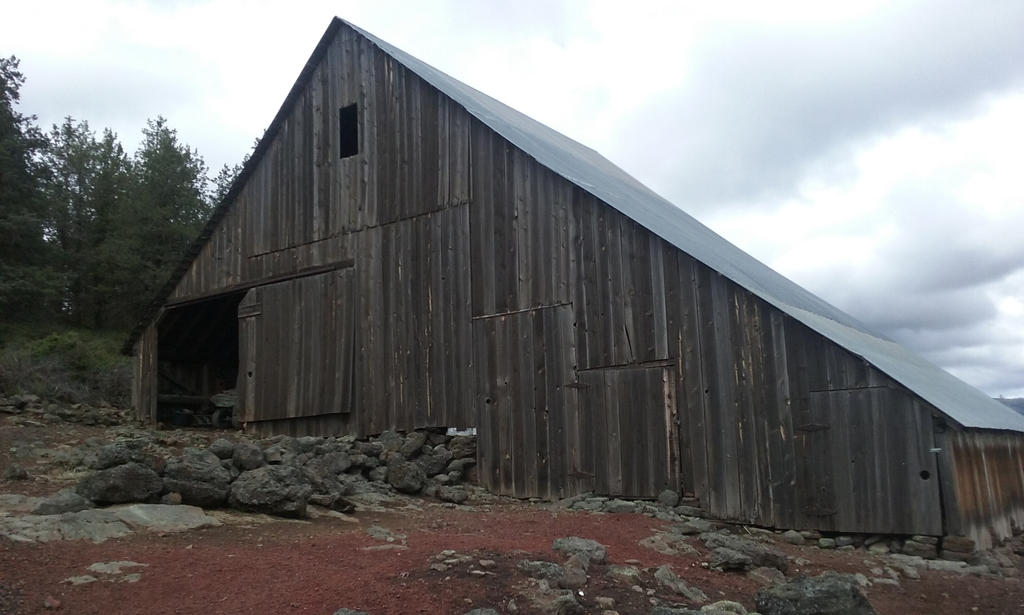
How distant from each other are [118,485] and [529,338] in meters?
7.12

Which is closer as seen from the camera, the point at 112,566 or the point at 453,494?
the point at 112,566

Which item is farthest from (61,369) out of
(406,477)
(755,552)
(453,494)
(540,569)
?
(755,552)

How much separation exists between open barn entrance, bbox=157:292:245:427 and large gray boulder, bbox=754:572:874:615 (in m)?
15.7

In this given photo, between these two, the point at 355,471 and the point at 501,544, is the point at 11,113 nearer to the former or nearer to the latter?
the point at 355,471

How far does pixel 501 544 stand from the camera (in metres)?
8.42

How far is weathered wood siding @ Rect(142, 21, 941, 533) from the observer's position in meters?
10.8

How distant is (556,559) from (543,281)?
686 centimetres

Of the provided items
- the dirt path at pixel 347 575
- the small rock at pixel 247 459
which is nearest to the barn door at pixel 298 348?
the small rock at pixel 247 459

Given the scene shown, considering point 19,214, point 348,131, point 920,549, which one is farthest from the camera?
point 19,214

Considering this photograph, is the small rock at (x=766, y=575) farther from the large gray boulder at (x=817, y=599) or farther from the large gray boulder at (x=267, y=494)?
the large gray boulder at (x=267, y=494)

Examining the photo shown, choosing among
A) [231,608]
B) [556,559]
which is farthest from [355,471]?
[231,608]

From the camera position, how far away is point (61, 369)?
23.5 m

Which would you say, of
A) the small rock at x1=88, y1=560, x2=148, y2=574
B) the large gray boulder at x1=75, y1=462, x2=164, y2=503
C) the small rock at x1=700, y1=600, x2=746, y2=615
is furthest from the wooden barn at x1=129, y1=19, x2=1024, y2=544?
the small rock at x1=88, y1=560, x2=148, y2=574

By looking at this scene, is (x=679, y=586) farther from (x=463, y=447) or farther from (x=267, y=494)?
(x=463, y=447)
